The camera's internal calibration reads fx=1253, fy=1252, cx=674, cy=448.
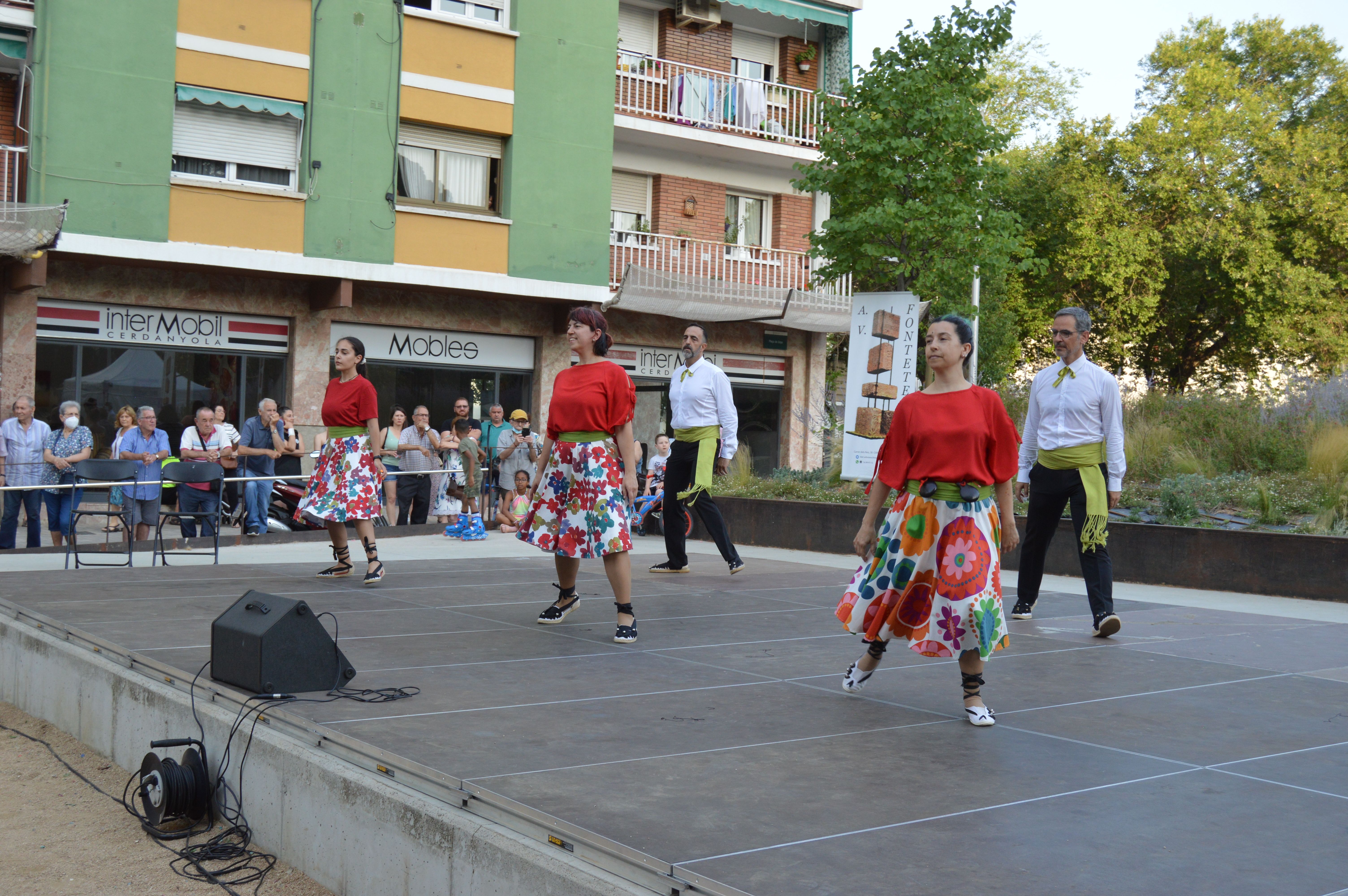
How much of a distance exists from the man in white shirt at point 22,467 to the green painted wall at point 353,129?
6482mm

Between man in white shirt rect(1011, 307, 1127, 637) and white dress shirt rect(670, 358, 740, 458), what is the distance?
3.13 metres

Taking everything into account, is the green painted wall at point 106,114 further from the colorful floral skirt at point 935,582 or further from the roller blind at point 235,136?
the colorful floral skirt at point 935,582

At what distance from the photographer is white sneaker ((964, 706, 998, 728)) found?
5.32 m

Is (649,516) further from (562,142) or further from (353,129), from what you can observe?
(562,142)

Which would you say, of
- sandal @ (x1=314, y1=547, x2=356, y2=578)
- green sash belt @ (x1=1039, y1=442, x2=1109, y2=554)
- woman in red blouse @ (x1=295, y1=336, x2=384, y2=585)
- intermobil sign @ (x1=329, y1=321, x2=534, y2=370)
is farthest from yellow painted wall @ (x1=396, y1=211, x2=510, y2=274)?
green sash belt @ (x1=1039, y1=442, x2=1109, y2=554)

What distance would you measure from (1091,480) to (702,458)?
373 cm

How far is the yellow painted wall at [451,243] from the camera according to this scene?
68.6ft

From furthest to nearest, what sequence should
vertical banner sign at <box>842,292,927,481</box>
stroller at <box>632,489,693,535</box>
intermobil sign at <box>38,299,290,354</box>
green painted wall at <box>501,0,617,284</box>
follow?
green painted wall at <box>501,0,617,284</box>
intermobil sign at <box>38,299,290,354</box>
stroller at <box>632,489,693,535</box>
vertical banner sign at <box>842,292,927,481</box>

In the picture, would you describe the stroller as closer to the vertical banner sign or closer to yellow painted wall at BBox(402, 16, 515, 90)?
the vertical banner sign

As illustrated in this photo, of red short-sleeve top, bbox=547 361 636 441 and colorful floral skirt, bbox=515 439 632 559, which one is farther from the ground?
red short-sleeve top, bbox=547 361 636 441

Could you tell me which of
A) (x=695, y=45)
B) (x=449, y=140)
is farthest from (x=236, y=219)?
(x=695, y=45)

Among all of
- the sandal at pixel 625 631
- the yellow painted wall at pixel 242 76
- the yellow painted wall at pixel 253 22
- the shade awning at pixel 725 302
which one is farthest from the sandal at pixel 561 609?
the shade awning at pixel 725 302

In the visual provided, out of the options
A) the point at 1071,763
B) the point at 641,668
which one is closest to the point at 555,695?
the point at 641,668

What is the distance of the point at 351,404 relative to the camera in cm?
971
